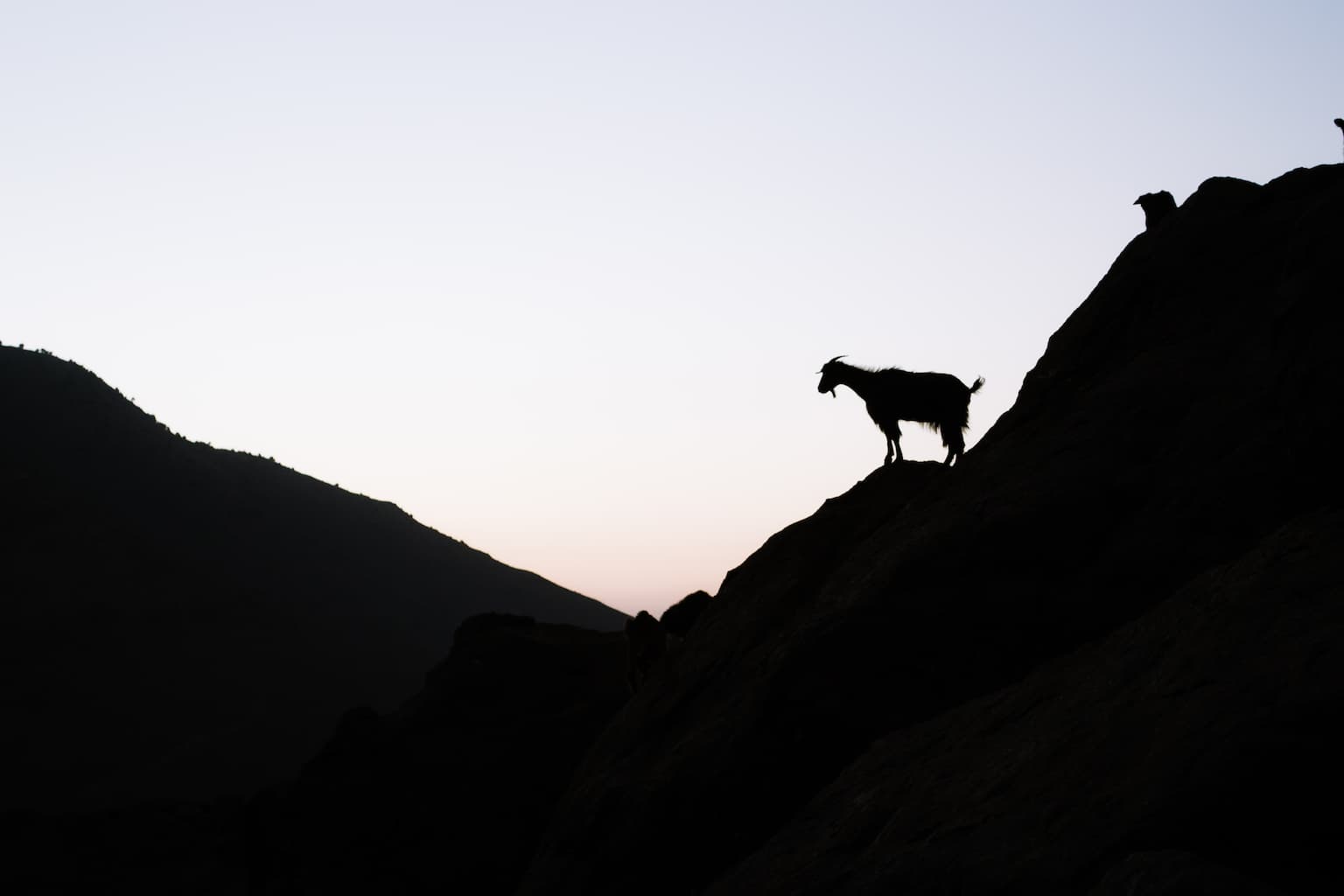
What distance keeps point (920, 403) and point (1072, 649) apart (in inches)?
317

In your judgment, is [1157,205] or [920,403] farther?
[920,403]

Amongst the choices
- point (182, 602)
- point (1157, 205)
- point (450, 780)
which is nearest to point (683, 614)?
point (450, 780)

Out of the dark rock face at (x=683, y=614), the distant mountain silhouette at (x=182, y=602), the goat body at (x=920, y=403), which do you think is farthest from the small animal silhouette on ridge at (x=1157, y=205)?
the distant mountain silhouette at (x=182, y=602)

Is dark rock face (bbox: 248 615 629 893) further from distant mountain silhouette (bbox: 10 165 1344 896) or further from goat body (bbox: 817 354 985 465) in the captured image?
goat body (bbox: 817 354 985 465)

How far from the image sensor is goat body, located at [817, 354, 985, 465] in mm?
16406

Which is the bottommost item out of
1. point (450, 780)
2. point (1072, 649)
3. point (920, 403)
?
point (1072, 649)

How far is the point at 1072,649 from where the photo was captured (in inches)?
345

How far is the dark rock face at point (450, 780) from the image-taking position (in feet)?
58.2

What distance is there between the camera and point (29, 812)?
2634cm

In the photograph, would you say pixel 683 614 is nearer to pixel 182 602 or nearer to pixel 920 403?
pixel 920 403

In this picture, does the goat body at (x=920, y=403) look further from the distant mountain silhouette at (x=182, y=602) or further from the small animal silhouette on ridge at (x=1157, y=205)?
the distant mountain silhouette at (x=182, y=602)

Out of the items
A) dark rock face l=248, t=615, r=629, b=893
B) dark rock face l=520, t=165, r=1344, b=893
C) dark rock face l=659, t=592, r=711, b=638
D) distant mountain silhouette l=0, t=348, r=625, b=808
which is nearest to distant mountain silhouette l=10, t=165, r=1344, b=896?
dark rock face l=520, t=165, r=1344, b=893

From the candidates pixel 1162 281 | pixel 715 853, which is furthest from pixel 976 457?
pixel 715 853

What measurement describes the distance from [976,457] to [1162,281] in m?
2.50
